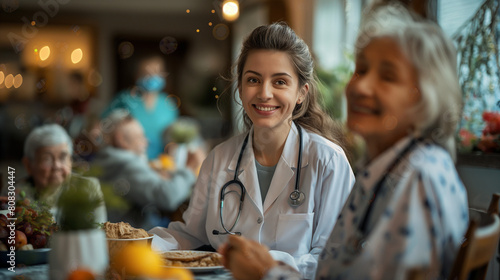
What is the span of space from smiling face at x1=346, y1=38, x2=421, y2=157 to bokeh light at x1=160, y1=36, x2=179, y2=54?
5.82 m

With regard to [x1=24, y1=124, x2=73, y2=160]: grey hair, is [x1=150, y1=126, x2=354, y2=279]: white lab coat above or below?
below

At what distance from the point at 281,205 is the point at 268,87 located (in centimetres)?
34

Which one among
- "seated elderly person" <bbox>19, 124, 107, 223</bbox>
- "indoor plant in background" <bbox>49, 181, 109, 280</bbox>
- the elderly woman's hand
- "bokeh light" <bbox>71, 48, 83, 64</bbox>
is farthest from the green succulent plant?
"bokeh light" <bbox>71, 48, 83, 64</bbox>

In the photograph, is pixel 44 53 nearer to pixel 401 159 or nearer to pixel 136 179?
pixel 136 179

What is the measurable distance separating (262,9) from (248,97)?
405 cm

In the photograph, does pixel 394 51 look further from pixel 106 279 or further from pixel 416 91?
pixel 106 279

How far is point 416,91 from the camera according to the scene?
2.77ft

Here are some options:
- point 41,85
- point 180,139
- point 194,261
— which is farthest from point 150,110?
point 194,261

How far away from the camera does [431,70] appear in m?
0.84

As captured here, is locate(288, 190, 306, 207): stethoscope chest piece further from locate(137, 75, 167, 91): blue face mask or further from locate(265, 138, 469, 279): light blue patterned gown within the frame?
locate(137, 75, 167, 91): blue face mask

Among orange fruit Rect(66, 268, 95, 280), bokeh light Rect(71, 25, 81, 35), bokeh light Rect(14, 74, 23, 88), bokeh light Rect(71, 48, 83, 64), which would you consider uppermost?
bokeh light Rect(71, 25, 81, 35)

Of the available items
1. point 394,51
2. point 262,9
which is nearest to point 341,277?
point 394,51

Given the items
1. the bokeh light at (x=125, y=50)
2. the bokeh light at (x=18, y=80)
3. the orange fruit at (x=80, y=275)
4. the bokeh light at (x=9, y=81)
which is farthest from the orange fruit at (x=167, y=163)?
the bokeh light at (x=9, y=81)

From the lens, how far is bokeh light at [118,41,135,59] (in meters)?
6.26
